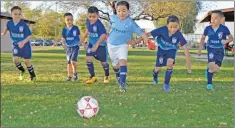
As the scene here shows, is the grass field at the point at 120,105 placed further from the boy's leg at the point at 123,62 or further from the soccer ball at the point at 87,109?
the boy's leg at the point at 123,62

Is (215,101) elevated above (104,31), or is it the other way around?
(104,31)

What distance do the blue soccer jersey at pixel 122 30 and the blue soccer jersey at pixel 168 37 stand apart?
0.53m

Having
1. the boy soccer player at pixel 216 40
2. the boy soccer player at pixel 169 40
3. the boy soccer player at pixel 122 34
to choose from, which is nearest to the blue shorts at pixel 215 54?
the boy soccer player at pixel 216 40

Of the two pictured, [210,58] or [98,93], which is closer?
[98,93]

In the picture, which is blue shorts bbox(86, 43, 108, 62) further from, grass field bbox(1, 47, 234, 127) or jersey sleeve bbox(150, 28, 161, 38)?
jersey sleeve bbox(150, 28, 161, 38)

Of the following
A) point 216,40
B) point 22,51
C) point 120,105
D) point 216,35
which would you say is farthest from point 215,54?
point 22,51

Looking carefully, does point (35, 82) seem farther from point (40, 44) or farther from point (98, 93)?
point (40, 44)

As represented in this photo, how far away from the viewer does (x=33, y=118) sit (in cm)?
591

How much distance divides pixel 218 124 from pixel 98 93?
3.42 m

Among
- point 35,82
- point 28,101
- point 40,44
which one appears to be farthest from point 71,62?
point 40,44

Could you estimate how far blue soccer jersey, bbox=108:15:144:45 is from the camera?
930cm

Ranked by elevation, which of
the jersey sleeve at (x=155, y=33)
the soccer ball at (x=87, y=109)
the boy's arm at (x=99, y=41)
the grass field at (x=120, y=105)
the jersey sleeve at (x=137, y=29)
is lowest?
the grass field at (x=120, y=105)

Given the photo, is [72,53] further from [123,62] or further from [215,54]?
[215,54]

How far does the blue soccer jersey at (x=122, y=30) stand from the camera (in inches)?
366
